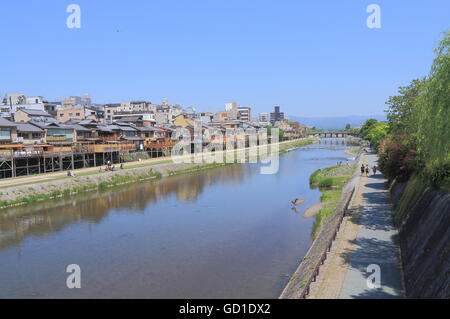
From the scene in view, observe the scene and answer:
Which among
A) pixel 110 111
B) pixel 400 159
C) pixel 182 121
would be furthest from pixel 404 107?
pixel 110 111

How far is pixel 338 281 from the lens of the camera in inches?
489

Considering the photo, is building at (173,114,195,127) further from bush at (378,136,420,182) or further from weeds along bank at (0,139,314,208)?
bush at (378,136,420,182)

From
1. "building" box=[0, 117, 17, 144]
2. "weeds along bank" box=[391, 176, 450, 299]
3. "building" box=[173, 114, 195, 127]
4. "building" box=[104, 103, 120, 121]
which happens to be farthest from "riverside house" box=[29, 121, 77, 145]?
"building" box=[104, 103, 120, 121]

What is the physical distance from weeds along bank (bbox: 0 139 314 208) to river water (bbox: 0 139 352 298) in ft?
4.32

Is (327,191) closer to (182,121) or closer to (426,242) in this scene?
(426,242)

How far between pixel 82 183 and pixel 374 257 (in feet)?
111

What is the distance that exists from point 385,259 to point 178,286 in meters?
8.66

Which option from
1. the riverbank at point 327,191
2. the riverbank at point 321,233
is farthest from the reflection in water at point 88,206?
the riverbank at point 321,233

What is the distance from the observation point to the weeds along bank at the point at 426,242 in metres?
10.2

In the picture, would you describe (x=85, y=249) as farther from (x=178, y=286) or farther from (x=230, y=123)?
(x=230, y=123)

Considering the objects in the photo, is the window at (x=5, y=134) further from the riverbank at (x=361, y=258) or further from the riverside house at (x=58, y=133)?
the riverbank at (x=361, y=258)

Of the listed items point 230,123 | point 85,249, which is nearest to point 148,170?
point 85,249

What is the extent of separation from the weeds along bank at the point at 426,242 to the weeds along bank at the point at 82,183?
30.8 meters
